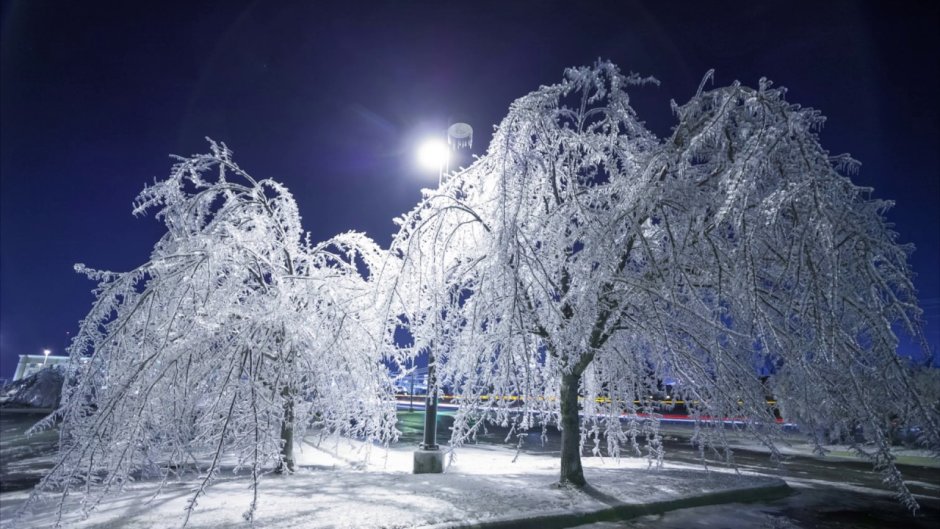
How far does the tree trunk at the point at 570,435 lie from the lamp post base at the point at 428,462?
105 inches

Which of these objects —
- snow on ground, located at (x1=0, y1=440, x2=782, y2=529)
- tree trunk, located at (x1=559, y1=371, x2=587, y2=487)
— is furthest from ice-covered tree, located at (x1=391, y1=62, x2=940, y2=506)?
snow on ground, located at (x1=0, y1=440, x2=782, y2=529)

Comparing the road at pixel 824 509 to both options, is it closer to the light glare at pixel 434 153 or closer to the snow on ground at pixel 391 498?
the snow on ground at pixel 391 498

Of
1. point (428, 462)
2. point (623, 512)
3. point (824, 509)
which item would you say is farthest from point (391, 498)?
point (824, 509)

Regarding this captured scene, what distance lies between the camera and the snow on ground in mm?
5793

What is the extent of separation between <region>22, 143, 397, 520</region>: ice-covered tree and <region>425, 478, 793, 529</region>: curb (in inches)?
107

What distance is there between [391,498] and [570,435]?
304 centimetres

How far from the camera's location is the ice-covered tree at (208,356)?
19.0 feet

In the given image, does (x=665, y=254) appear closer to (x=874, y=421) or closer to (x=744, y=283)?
(x=744, y=283)

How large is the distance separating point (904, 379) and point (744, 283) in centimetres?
146

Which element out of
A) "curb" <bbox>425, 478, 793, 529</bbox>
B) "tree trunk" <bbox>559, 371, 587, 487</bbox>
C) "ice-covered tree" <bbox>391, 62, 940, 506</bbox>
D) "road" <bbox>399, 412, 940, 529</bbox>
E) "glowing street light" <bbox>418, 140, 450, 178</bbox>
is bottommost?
"road" <bbox>399, 412, 940, 529</bbox>

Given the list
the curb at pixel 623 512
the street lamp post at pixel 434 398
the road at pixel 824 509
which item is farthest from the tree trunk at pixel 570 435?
the street lamp post at pixel 434 398

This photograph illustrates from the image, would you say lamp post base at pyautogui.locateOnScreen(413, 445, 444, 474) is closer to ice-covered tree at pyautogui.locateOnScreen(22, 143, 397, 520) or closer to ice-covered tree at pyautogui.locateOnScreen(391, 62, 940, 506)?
ice-covered tree at pyautogui.locateOnScreen(22, 143, 397, 520)

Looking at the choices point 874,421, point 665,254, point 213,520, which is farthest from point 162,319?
point 874,421

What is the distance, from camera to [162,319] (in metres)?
6.76
